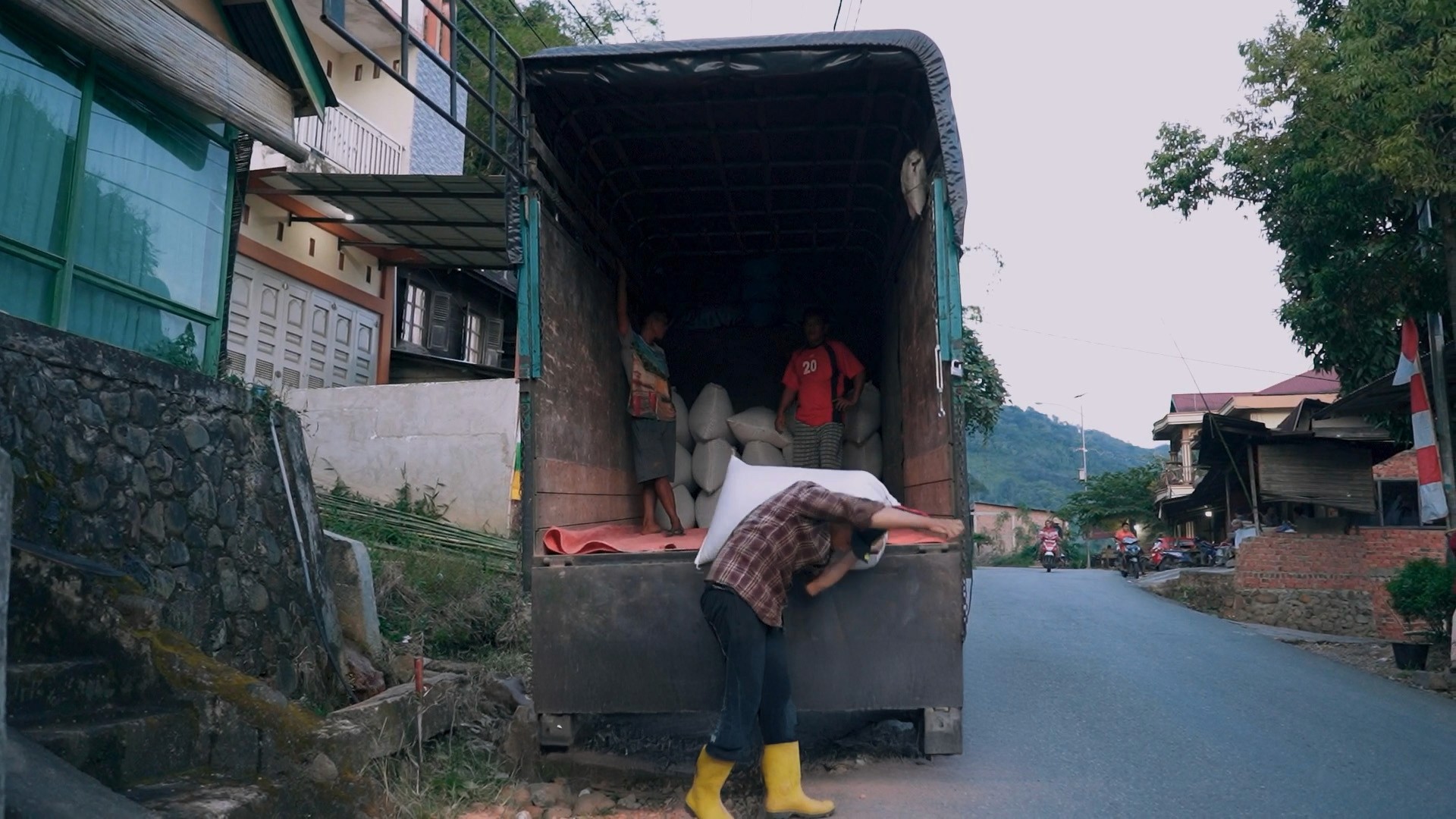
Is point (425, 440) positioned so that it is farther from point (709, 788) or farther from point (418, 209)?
point (709, 788)

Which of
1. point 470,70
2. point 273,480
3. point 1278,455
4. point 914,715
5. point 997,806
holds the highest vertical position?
point 470,70

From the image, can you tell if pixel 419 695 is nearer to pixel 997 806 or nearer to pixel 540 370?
pixel 540 370

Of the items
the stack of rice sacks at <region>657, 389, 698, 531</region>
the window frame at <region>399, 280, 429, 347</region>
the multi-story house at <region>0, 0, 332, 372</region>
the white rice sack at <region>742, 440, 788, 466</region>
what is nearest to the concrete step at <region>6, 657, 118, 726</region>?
the multi-story house at <region>0, 0, 332, 372</region>

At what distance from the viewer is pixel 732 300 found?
305 inches

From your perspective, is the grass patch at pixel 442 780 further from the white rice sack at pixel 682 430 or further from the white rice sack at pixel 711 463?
the white rice sack at pixel 682 430

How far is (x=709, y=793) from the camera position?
4113mm

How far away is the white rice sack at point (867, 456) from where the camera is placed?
6891 millimetres

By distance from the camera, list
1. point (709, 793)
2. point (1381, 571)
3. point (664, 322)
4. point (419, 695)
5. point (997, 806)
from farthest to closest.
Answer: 1. point (1381, 571)
2. point (664, 322)
3. point (419, 695)
4. point (997, 806)
5. point (709, 793)

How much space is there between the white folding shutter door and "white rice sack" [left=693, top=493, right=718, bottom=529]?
7.00 m

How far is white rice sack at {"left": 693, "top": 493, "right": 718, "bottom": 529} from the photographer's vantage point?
22.1ft

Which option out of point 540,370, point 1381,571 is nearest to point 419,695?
point 540,370

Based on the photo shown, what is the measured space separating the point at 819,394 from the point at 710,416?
0.71 m

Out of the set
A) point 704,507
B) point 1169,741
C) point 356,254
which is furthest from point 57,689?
point 356,254

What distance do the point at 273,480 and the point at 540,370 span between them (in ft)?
11.1
